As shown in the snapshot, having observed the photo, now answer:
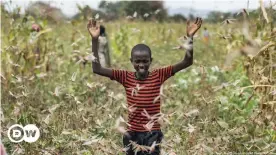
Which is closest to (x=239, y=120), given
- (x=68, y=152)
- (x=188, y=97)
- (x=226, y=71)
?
(x=188, y=97)

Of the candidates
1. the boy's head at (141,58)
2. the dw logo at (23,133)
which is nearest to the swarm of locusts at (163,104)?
the dw logo at (23,133)

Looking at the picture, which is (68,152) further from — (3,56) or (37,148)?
(3,56)

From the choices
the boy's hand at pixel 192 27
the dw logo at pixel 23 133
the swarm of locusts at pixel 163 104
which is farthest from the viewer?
the dw logo at pixel 23 133

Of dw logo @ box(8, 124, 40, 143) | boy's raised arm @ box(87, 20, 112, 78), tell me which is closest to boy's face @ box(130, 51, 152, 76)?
boy's raised arm @ box(87, 20, 112, 78)

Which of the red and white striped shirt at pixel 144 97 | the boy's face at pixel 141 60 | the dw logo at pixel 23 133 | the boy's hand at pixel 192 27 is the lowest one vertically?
the dw logo at pixel 23 133

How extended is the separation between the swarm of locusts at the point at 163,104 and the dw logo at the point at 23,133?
0.04 metres

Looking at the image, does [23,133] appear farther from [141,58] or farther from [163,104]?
[163,104]

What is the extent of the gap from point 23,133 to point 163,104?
1.52 metres

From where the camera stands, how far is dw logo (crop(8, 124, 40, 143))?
291cm

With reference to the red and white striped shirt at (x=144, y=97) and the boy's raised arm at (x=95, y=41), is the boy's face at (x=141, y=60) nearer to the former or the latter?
the red and white striped shirt at (x=144, y=97)

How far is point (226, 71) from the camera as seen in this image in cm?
516

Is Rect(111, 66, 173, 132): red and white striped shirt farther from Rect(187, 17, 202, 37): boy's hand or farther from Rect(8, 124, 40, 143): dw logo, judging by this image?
Rect(8, 124, 40, 143): dw logo

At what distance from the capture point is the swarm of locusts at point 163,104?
8.24 ft

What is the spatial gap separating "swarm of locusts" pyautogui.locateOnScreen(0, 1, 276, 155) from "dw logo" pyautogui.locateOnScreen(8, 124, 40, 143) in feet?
0.13
